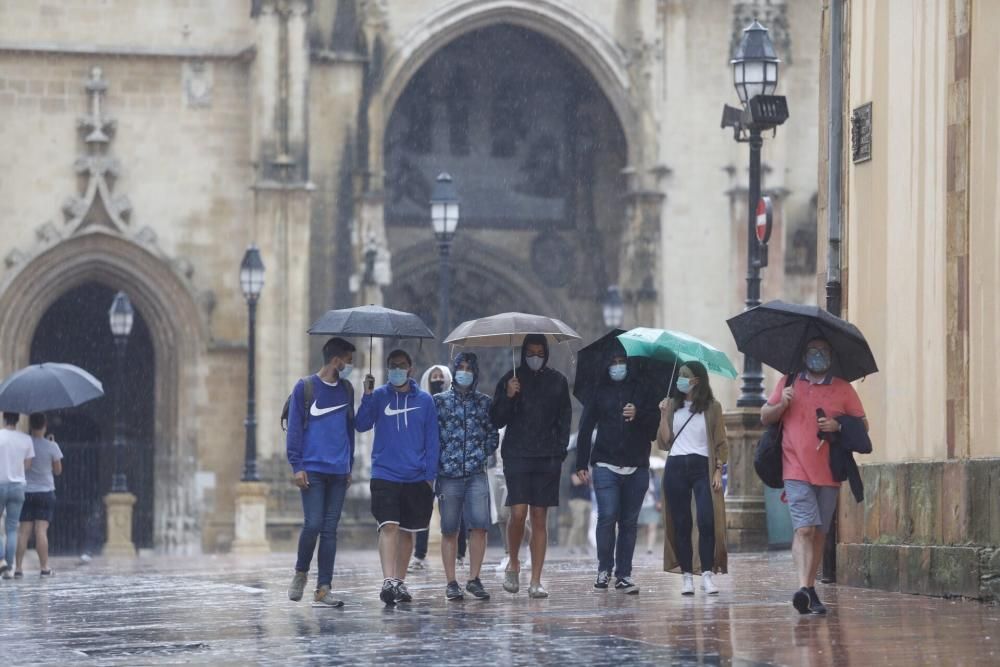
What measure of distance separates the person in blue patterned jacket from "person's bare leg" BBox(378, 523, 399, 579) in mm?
374

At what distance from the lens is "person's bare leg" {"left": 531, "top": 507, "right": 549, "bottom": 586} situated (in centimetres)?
1491

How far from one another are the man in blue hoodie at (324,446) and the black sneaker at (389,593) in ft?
0.96

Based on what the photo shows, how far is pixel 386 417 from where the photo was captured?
14.4m

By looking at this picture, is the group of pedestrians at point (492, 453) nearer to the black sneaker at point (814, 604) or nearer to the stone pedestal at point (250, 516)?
the black sneaker at point (814, 604)

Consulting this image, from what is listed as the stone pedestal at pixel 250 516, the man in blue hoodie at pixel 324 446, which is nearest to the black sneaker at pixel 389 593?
the man in blue hoodie at pixel 324 446

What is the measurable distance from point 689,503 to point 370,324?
8.03 feet

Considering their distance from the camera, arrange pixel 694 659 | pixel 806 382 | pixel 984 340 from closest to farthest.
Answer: pixel 694 659 → pixel 806 382 → pixel 984 340

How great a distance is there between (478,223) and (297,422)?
1069 inches

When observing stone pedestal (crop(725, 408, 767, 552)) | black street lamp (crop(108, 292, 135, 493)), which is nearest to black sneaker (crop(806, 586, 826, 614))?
stone pedestal (crop(725, 408, 767, 552))

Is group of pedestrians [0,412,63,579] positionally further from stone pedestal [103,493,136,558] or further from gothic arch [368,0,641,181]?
gothic arch [368,0,641,181]

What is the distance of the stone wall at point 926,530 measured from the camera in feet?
45.7

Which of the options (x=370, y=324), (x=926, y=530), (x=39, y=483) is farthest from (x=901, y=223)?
(x=39, y=483)

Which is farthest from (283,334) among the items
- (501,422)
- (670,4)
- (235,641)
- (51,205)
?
(235,641)

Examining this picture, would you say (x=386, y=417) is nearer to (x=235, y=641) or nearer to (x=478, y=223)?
(x=235, y=641)
